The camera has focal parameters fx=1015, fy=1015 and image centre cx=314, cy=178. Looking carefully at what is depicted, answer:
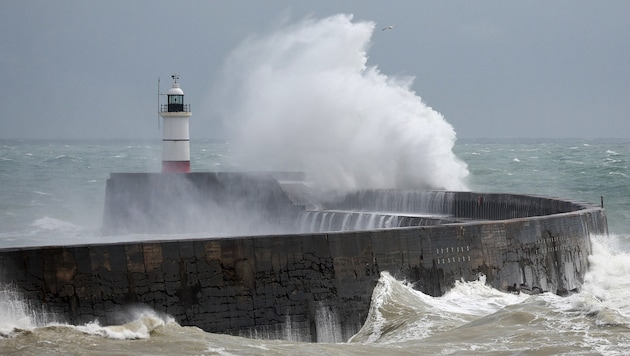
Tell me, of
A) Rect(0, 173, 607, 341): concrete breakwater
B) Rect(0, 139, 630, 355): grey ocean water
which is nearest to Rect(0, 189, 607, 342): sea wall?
Rect(0, 173, 607, 341): concrete breakwater

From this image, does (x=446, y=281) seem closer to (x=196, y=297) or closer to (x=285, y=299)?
(x=285, y=299)

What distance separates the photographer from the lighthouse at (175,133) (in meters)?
19.6

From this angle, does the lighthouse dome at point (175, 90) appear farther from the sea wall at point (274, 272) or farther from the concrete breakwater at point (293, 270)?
the sea wall at point (274, 272)

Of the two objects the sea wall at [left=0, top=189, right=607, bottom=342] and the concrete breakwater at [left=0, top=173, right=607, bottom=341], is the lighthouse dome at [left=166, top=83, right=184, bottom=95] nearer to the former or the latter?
the concrete breakwater at [left=0, top=173, right=607, bottom=341]

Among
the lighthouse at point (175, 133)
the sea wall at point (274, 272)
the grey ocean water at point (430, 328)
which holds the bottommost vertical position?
the grey ocean water at point (430, 328)

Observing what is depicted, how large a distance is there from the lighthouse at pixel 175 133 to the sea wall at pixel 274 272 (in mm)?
9608

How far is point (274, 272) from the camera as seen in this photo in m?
9.14

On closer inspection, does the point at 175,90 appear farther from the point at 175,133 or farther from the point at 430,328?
the point at 430,328

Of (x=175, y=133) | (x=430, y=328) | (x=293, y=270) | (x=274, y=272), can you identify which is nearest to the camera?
(x=430, y=328)

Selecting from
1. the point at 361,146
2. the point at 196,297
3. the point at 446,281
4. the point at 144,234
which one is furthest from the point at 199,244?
the point at 361,146

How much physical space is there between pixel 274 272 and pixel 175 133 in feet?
35.6

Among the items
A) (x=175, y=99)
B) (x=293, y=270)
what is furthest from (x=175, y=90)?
(x=293, y=270)

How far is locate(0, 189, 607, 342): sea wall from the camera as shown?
8.06 m

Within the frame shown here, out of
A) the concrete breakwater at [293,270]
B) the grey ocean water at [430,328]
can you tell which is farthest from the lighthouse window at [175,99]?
the grey ocean water at [430,328]
